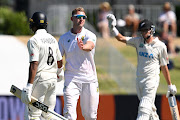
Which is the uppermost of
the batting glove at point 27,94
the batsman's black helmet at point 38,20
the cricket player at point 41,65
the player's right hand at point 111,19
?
the player's right hand at point 111,19

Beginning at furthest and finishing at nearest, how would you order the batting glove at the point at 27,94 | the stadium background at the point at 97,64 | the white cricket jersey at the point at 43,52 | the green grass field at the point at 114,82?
1. the green grass field at the point at 114,82
2. the stadium background at the point at 97,64
3. the white cricket jersey at the point at 43,52
4. the batting glove at the point at 27,94

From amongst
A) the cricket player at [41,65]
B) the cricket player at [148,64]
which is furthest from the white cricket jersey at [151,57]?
the cricket player at [41,65]

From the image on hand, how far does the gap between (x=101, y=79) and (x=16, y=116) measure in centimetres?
414

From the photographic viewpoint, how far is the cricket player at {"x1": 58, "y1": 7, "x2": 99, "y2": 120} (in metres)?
8.14

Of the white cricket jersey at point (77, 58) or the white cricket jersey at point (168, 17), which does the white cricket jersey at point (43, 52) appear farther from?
the white cricket jersey at point (168, 17)

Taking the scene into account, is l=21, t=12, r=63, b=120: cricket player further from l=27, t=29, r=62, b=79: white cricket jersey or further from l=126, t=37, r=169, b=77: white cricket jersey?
l=126, t=37, r=169, b=77: white cricket jersey

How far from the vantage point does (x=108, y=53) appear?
575 inches

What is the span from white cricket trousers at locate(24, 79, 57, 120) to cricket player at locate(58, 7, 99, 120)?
52 cm

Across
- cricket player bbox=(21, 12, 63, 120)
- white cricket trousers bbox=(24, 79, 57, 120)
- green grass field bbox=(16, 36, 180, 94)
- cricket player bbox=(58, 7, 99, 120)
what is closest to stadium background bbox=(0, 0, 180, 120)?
green grass field bbox=(16, 36, 180, 94)

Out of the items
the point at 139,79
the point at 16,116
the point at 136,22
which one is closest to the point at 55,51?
the point at 139,79

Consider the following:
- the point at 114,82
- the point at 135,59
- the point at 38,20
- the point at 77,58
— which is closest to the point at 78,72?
the point at 77,58

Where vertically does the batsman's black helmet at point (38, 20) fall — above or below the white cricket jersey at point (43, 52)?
above

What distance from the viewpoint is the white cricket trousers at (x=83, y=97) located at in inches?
320

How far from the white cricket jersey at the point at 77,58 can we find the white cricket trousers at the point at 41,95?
2.18ft
